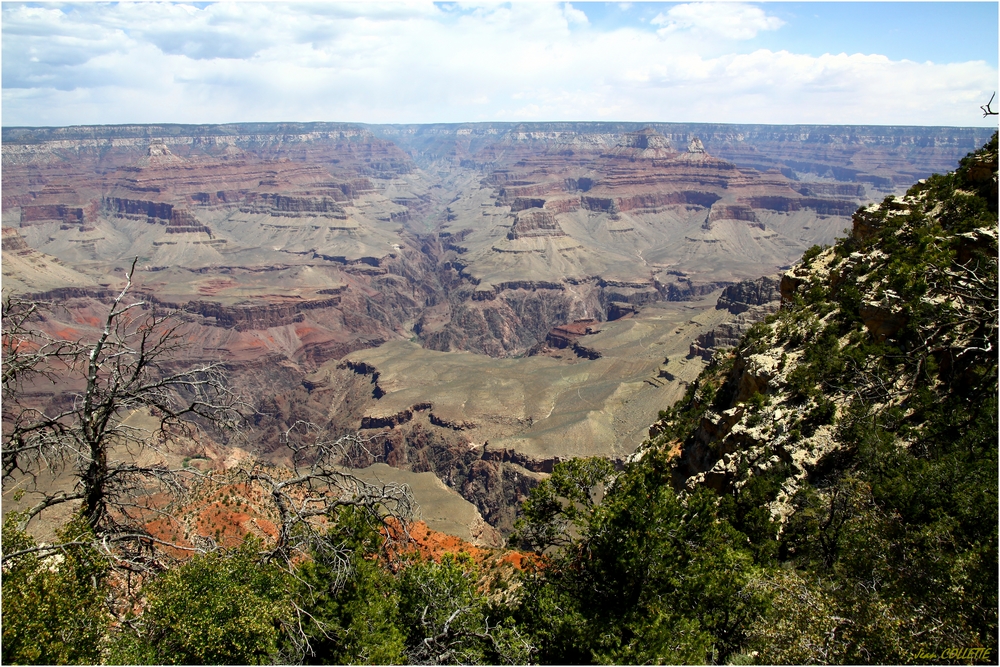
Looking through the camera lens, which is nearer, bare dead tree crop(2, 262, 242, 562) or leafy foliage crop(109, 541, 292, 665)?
bare dead tree crop(2, 262, 242, 562)

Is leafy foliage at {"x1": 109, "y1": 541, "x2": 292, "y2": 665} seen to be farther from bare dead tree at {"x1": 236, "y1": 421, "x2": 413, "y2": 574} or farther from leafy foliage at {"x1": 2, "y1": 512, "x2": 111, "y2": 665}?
bare dead tree at {"x1": 236, "y1": 421, "x2": 413, "y2": 574}

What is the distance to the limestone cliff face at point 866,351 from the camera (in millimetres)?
17812

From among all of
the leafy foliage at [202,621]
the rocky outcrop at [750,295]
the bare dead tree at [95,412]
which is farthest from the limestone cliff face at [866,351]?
the rocky outcrop at [750,295]

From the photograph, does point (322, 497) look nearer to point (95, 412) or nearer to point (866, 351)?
point (95, 412)

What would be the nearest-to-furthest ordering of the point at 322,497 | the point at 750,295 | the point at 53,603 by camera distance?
1. the point at 53,603
2. the point at 322,497
3. the point at 750,295

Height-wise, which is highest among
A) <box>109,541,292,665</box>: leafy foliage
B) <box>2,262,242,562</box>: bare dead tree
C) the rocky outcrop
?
<box>2,262,242,562</box>: bare dead tree

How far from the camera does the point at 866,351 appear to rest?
20.3 metres

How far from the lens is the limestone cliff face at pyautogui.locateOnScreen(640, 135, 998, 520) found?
1781cm

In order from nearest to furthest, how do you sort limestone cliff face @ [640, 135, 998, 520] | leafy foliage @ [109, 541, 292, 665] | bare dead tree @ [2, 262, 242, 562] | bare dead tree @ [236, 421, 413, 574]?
bare dead tree @ [2, 262, 242, 562]
leafy foliage @ [109, 541, 292, 665]
bare dead tree @ [236, 421, 413, 574]
limestone cliff face @ [640, 135, 998, 520]

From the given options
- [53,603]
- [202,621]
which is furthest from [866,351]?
[53,603]

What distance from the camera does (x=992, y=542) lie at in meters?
12.2

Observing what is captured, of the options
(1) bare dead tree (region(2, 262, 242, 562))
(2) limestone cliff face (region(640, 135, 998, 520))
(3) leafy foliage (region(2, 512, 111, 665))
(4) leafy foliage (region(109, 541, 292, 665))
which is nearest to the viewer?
(3) leafy foliage (region(2, 512, 111, 665))

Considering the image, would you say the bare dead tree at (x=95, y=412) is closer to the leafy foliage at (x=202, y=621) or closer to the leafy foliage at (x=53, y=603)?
the leafy foliage at (x=53, y=603)

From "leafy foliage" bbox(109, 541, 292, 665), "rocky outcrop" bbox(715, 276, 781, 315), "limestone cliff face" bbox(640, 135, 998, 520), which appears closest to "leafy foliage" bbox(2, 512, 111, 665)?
"leafy foliage" bbox(109, 541, 292, 665)
